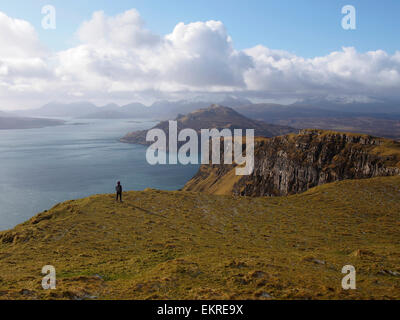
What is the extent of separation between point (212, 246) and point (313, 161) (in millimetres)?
98448

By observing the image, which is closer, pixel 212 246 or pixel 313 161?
pixel 212 246

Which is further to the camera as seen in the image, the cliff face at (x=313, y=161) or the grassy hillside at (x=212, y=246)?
the cliff face at (x=313, y=161)

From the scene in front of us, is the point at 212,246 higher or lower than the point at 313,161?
higher

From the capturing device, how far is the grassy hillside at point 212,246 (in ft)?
40.7

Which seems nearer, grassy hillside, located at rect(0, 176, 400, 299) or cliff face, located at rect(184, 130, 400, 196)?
grassy hillside, located at rect(0, 176, 400, 299)

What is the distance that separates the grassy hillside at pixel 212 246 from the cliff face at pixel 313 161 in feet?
177

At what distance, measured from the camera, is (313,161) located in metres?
107

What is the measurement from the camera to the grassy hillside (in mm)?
12406

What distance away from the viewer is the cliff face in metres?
83.6

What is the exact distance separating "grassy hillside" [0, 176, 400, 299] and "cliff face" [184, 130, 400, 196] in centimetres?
5391
